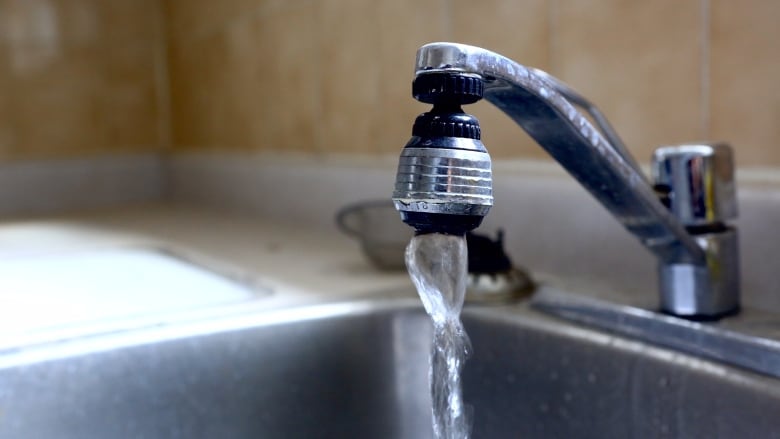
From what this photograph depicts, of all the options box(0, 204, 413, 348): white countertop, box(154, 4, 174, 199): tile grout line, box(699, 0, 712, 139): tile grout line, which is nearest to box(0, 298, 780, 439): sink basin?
box(0, 204, 413, 348): white countertop

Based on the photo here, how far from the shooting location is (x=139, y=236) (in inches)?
41.6

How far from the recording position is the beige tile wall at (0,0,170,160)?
1463mm

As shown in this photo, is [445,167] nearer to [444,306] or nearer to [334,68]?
[444,306]

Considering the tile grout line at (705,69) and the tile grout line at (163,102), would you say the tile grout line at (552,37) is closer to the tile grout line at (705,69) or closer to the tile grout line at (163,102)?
the tile grout line at (705,69)

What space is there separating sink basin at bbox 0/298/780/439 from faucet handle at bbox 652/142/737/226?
3.3 inches

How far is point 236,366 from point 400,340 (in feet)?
0.41

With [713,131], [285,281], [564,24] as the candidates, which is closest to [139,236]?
[285,281]

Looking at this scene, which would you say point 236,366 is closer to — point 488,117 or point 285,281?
point 285,281

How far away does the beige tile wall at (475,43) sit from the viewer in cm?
55

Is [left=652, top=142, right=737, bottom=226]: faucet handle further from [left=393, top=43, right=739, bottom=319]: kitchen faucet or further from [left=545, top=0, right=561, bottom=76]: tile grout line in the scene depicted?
[left=545, top=0, right=561, bottom=76]: tile grout line

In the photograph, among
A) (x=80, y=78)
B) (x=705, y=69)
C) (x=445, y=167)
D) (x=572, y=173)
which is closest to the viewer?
(x=445, y=167)

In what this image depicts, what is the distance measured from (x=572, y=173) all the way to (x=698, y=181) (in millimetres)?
87

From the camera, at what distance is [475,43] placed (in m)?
0.77

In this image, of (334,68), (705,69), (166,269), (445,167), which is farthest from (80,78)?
(445,167)
